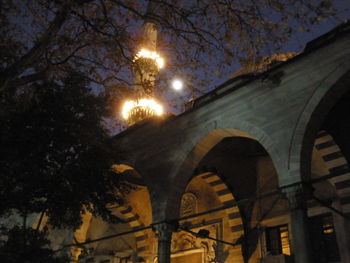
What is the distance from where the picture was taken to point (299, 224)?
773cm

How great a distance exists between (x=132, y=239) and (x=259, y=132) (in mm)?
10027

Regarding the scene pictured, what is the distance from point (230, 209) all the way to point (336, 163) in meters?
4.28

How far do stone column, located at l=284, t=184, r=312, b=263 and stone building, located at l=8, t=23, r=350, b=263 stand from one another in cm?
2

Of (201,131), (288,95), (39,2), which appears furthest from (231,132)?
(39,2)

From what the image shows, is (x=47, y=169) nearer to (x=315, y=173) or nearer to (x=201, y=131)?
(x=201, y=131)

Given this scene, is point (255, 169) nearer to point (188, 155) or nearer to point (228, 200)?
point (228, 200)

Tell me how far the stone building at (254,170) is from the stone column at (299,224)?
0.06 ft

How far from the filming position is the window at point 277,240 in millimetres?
12570

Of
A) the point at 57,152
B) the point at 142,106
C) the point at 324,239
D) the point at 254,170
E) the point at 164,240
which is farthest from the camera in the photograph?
the point at 142,106

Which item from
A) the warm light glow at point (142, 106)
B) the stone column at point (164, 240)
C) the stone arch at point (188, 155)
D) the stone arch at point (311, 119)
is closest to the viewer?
the stone arch at point (311, 119)

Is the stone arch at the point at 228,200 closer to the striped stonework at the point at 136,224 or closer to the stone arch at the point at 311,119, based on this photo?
the striped stonework at the point at 136,224

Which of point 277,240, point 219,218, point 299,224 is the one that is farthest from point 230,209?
point 299,224

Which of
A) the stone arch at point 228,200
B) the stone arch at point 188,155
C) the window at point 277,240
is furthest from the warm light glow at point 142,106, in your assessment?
the window at point 277,240

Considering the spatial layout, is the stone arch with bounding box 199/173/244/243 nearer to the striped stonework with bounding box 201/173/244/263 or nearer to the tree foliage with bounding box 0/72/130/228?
the striped stonework with bounding box 201/173/244/263
